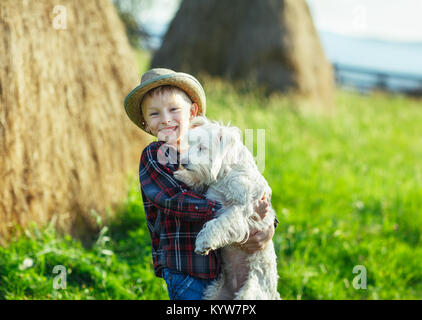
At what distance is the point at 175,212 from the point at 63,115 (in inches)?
100

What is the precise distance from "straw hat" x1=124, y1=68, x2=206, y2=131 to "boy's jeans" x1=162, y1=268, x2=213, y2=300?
2.92ft

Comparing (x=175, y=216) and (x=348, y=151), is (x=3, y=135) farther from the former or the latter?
(x=348, y=151)

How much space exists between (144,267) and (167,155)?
6.71 ft

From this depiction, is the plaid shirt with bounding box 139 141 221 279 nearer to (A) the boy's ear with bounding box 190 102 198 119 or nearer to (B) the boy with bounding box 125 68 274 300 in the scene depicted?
(B) the boy with bounding box 125 68 274 300

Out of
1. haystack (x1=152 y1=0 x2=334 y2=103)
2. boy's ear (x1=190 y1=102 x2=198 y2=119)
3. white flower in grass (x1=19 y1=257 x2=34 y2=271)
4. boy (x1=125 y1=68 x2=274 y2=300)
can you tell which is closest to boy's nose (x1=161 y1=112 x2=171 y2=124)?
boy (x1=125 y1=68 x2=274 y2=300)

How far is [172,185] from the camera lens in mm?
2246

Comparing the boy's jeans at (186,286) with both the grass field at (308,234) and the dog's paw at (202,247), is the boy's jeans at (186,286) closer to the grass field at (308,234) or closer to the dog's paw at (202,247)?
the dog's paw at (202,247)

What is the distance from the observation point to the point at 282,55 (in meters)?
9.25

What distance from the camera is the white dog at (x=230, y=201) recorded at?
210 centimetres

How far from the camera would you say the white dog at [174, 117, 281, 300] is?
2102 millimetres

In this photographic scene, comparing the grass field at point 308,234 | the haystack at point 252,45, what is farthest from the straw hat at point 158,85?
the haystack at point 252,45

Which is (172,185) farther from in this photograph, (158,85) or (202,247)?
(158,85)

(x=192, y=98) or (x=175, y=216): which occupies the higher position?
(x=192, y=98)
